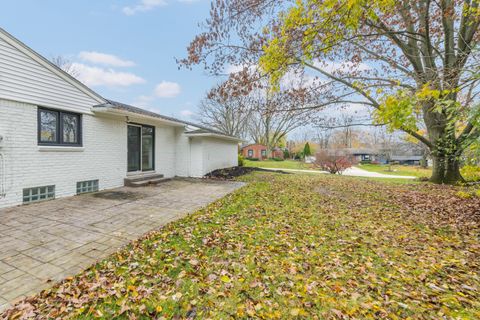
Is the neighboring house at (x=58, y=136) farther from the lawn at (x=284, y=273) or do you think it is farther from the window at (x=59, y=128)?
the lawn at (x=284, y=273)

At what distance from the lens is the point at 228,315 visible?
2.02 m

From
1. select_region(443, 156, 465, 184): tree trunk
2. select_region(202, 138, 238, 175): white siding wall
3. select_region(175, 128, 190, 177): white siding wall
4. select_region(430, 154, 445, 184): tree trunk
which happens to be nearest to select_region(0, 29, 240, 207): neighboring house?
select_region(175, 128, 190, 177): white siding wall

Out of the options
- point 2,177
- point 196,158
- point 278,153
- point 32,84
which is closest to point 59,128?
point 32,84

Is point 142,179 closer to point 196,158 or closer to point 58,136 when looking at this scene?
point 196,158

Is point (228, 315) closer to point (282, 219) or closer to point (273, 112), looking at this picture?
point (282, 219)

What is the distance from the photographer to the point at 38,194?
5.61 metres

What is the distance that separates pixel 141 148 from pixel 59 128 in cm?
303

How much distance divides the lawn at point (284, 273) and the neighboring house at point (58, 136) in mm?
4164

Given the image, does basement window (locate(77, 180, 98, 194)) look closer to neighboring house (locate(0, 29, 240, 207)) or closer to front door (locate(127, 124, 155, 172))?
neighboring house (locate(0, 29, 240, 207))

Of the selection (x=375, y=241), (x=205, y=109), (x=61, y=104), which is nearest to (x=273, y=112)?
(x=375, y=241)

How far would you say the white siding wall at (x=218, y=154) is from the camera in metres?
11.3

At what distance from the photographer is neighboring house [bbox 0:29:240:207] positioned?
16.5 ft

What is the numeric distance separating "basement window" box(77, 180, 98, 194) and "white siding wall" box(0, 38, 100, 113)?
2.20 meters

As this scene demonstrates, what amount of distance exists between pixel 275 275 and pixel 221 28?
4.54 m
